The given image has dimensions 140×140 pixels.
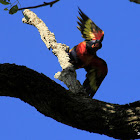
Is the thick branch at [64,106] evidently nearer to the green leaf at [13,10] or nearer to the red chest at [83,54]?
the green leaf at [13,10]

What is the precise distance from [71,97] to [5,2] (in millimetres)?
1143


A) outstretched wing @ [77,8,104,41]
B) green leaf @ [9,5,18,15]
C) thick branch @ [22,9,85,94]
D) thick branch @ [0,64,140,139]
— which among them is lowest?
thick branch @ [0,64,140,139]

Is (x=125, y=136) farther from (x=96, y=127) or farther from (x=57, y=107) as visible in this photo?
(x=57, y=107)

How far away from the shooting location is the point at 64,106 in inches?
105

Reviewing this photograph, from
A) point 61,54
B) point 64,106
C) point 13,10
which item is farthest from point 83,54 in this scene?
point 13,10

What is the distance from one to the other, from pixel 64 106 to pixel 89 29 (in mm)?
2843

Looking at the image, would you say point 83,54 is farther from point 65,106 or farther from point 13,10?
point 13,10

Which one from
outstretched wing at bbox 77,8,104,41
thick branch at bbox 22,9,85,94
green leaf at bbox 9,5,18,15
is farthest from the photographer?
outstretched wing at bbox 77,8,104,41

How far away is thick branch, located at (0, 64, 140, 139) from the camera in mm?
2668

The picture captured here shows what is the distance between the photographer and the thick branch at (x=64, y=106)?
2.67 m

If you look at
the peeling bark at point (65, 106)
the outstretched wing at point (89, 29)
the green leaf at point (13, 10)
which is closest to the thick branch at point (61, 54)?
the outstretched wing at point (89, 29)

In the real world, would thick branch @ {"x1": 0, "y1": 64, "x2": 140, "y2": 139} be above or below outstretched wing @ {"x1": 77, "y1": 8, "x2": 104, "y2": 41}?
below

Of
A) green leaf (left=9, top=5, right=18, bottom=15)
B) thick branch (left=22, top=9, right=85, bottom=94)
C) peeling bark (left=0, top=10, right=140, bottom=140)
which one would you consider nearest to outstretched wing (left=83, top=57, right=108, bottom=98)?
thick branch (left=22, top=9, right=85, bottom=94)

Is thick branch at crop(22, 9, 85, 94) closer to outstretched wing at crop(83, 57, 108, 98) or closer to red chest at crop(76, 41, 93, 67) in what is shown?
red chest at crop(76, 41, 93, 67)
